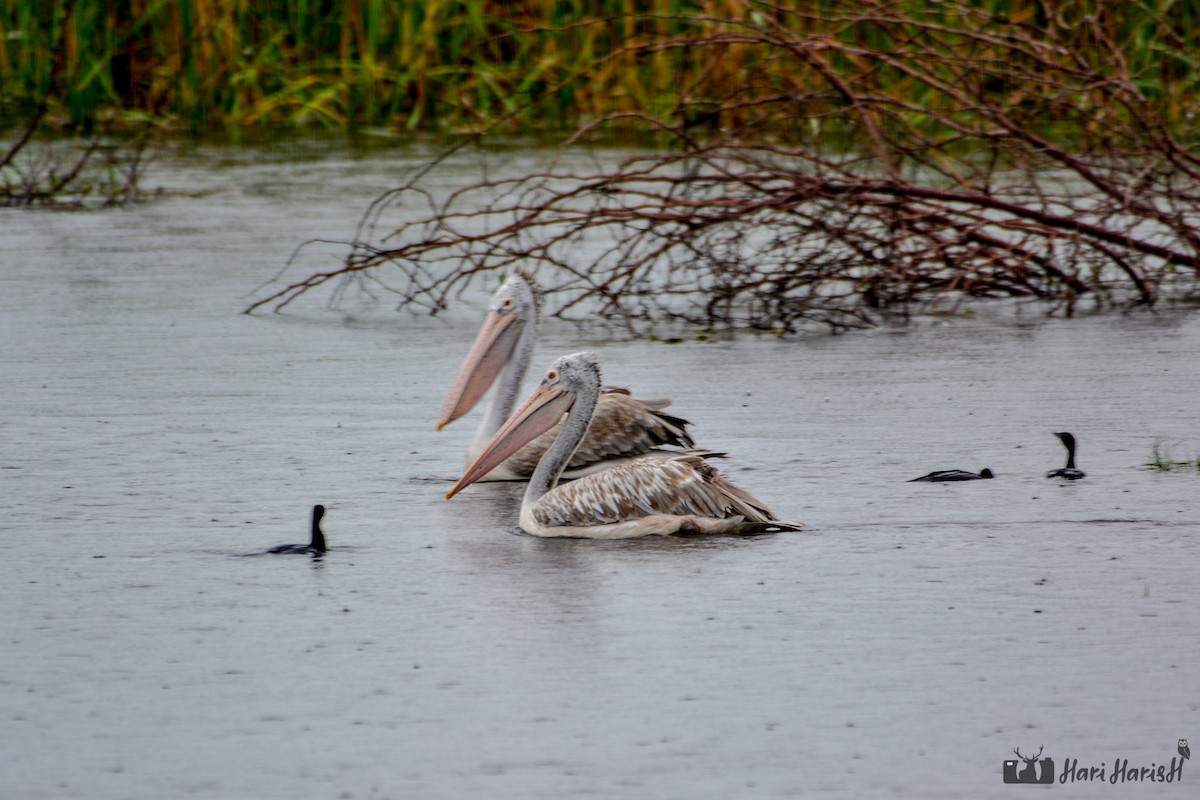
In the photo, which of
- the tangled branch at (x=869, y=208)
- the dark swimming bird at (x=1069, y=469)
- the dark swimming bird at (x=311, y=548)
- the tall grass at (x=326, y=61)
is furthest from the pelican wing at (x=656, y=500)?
the tall grass at (x=326, y=61)

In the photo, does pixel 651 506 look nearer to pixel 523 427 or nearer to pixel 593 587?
pixel 593 587

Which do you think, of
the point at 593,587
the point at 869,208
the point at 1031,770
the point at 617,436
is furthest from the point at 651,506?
the point at 869,208

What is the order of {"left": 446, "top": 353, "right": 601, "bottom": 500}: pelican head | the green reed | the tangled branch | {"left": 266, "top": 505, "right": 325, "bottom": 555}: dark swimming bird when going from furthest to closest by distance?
the tangled branch → the green reed → {"left": 446, "top": 353, "right": 601, "bottom": 500}: pelican head → {"left": 266, "top": 505, "right": 325, "bottom": 555}: dark swimming bird

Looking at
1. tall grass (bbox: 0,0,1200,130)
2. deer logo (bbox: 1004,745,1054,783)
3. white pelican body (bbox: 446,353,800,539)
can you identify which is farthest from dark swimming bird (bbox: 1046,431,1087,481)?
tall grass (bbox: 0,0,1200,130)

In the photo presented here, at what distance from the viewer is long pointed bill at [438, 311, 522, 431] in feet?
22.3

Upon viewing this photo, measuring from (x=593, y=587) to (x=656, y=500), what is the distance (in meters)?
0.59

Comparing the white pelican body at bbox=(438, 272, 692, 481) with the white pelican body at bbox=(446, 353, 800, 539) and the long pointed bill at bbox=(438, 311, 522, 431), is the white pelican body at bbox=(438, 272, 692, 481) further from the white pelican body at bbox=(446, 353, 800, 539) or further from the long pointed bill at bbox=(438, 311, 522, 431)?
the white pelican body at bbox=(446, 353, 800, 539)

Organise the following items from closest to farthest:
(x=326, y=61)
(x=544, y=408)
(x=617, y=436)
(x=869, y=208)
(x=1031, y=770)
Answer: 1. (x=1031, y=770)
2. (x=544, y=408)
3. (x=617, y=436)
4. (x=869, y=208)
5. (x=326, y=61)

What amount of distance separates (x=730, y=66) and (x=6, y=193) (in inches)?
195

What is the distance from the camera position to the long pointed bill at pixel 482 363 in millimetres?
6805

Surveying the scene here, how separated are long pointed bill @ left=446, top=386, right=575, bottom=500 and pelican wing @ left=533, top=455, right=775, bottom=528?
1.78 ft

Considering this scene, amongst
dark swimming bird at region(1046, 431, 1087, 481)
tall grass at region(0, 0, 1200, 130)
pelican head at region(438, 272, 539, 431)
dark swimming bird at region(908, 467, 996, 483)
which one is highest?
tall grass at region(0, 0, 1200, 130)

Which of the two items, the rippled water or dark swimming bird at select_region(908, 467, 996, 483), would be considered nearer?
the rippled water

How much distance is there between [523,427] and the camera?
6.01 m
